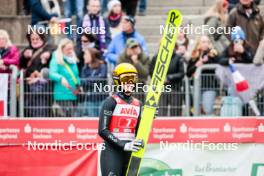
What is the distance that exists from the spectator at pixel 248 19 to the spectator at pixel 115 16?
1.95 metres

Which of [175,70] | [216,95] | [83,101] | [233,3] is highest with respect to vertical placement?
[233,3]

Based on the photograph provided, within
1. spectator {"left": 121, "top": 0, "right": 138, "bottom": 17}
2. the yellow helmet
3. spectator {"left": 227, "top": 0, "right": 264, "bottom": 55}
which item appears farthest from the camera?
spectator {"left": 121, "top": 0, "right": 138, "bottom": 17}

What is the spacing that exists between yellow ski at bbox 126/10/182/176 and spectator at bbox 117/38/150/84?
7.10 feet

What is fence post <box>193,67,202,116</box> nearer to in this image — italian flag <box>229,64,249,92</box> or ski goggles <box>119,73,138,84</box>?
italian flag <box>229,64,249,92</box>

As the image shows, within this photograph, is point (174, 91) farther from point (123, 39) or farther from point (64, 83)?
point (64, 83)

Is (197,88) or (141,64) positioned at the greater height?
(141,64)

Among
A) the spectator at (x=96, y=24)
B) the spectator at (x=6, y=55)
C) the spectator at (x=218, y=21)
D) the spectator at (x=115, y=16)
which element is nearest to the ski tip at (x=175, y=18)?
the spectator at (x=218, y=21)

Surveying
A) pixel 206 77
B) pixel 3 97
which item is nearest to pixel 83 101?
pixel 3 97

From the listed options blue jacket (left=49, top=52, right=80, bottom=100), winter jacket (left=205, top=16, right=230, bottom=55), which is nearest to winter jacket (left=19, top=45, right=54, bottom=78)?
blue jacket (left=49, top=52, right=80, bottom=100)

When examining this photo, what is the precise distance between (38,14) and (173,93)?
3.88 meters

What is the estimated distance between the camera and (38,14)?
63.7 ft

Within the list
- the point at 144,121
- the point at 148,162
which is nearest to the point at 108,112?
the point at 144,121

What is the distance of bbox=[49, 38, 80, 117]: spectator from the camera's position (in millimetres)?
16641

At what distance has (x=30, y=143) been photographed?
52.3 ft
